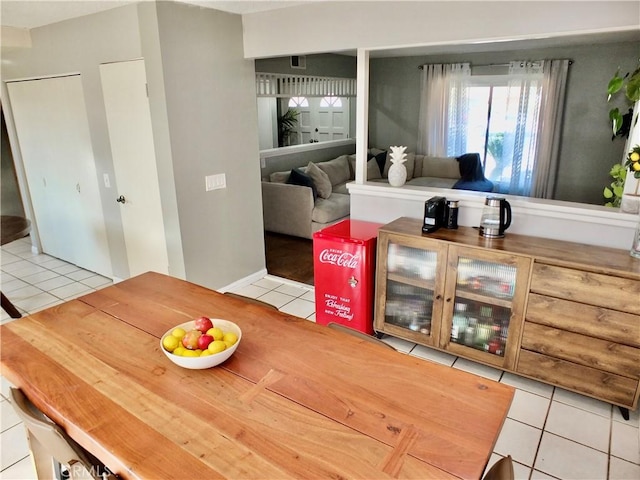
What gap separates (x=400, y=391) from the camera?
1.39 metres

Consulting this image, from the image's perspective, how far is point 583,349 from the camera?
232cm

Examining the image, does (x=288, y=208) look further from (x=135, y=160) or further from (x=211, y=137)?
(x=135, y=160)

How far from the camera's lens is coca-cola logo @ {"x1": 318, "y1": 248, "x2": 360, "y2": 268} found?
2.99 meters

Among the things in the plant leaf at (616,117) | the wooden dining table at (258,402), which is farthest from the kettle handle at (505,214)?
the plant leaf at (616,117)

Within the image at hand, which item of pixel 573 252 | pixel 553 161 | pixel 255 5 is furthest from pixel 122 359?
pixel 553 161

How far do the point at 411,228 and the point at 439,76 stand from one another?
4839mm

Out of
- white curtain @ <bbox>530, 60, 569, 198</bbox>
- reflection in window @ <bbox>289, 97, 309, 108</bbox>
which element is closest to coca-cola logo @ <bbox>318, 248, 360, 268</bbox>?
white curtain @ <bbox>530, 60, 569, 198</bbox>

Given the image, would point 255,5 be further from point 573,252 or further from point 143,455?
point 143,455

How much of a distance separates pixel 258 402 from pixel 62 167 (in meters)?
3.93

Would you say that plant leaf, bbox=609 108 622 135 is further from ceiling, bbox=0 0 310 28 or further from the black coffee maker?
ceiling, bbox=0 0 310 28

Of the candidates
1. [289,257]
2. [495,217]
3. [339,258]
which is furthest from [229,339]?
[289,257]

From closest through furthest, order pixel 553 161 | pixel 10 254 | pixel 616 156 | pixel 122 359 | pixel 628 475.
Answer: pixel 122 359 < pixel 628 475 < pixel 10 254 < pixel 616 156 < pixel 553 161

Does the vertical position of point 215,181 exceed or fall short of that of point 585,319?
it exceeds it

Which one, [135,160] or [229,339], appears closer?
[229,339]
